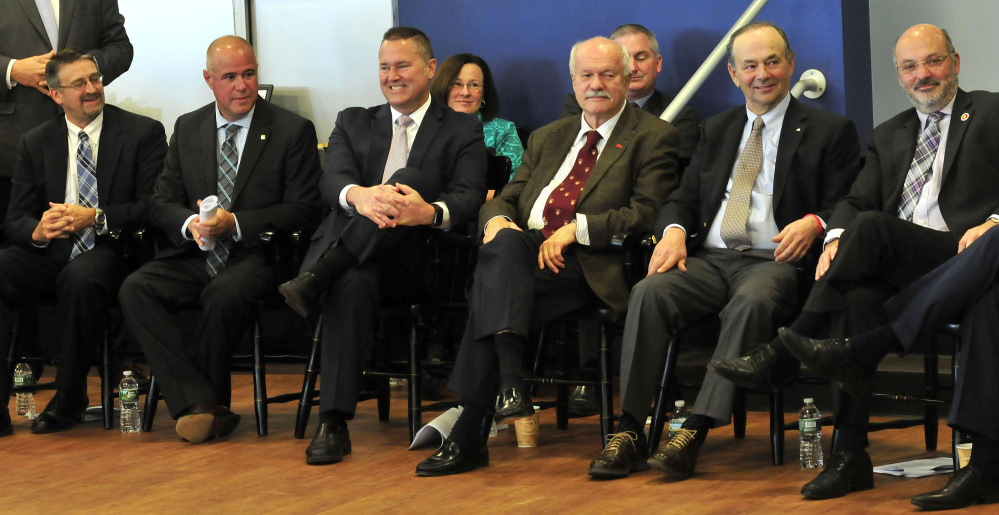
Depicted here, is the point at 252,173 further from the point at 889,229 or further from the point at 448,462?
the point at 889,229

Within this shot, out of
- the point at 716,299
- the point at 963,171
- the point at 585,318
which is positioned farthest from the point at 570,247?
the point at 963,171

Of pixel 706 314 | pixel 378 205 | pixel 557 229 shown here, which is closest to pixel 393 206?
pixel 378 205

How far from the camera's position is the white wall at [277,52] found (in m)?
6.52

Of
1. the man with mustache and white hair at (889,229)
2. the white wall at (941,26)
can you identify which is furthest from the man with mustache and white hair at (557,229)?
the white wall at (941,26)

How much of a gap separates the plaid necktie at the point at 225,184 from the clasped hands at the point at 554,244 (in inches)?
45.0

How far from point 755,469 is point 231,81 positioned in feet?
8.07

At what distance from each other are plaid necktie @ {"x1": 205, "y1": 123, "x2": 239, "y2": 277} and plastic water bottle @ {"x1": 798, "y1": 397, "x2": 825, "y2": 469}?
2189mm

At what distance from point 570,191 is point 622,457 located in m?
1.02

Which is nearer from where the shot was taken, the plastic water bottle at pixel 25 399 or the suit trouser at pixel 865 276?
the suit trouser at pixel 865 276

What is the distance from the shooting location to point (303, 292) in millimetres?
3678

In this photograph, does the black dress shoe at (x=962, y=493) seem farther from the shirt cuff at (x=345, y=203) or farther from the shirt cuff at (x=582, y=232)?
the shirt cuff at (x=345, y=203)

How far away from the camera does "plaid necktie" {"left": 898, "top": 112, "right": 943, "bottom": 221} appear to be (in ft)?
11.4

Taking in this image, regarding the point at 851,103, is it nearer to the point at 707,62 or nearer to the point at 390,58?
the point at 707,62

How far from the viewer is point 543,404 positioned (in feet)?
13.4
